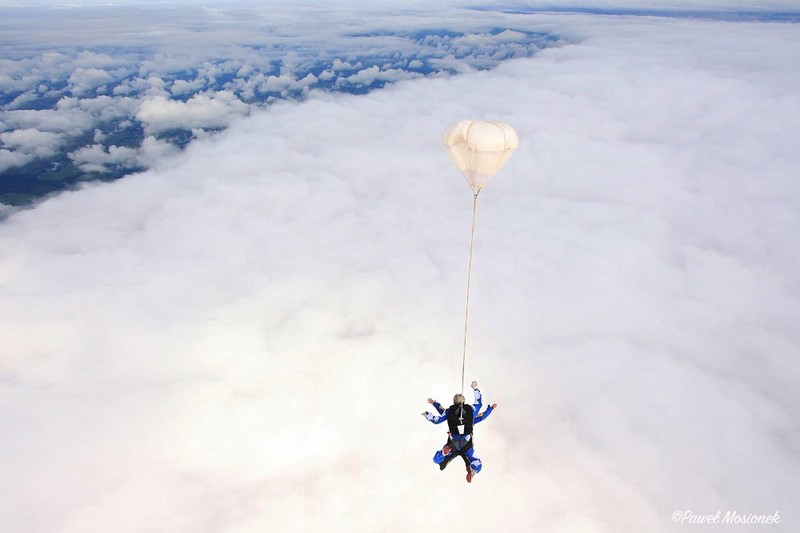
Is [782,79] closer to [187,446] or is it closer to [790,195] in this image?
[790,195]

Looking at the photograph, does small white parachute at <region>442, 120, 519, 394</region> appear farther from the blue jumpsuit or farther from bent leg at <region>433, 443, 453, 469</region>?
bent leg at <region>433, 443, 453, 469</region>

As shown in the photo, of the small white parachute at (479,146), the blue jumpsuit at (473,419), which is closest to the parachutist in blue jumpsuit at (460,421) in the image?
the blue jumpsuit at (473,419)

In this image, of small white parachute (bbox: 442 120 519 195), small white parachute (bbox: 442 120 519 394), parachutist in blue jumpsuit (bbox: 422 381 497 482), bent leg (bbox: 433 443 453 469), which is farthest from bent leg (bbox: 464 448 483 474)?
small white parachute (bbox: 442 120 519 195)

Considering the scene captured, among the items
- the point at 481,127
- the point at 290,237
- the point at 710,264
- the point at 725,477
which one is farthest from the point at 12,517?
the point at 710,264

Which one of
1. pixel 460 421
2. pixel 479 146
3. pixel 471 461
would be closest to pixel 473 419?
pixel 460 421

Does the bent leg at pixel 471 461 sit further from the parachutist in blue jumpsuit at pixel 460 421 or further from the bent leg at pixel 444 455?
the bent leg at pixel 444 455
